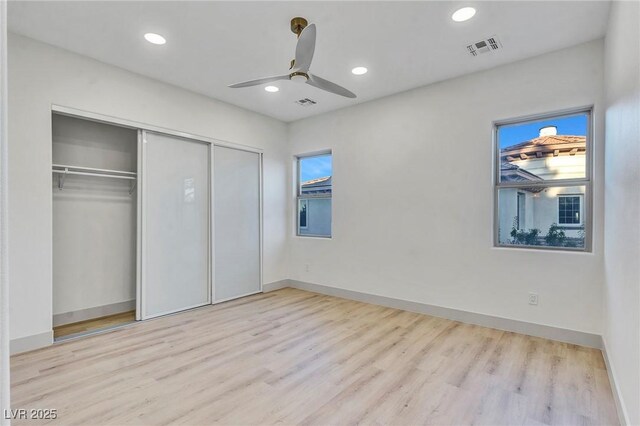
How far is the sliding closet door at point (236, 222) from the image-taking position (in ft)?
15.0

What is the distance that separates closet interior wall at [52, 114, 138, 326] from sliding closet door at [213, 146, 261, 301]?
1.07 metres

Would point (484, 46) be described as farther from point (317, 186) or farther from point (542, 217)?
point (317, 186)

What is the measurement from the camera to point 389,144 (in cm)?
437

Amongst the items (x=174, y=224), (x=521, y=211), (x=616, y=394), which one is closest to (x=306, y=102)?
(x=174, y=224)

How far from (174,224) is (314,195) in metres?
2.25

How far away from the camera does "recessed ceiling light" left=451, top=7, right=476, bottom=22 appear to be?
254 cm

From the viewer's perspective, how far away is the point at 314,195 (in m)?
5.38

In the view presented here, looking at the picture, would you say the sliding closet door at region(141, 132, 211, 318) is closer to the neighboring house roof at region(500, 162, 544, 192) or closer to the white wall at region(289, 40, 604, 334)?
the white wall at region(289, 40, 604, 334)

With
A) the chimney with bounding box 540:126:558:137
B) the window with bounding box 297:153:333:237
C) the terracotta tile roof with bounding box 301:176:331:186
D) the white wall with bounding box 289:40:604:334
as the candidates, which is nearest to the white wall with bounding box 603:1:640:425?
the white wall with bounding box 289:40:604:334

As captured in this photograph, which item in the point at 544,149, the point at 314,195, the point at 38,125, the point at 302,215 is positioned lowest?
the point at 302,215

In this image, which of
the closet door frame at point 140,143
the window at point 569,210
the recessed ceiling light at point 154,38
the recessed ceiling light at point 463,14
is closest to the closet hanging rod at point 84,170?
the closet door frame at point 140,143

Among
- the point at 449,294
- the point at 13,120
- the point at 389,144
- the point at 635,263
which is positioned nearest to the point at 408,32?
the point at 389,144

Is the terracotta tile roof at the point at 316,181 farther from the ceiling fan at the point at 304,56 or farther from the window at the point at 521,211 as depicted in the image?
the window at the point at 521,211

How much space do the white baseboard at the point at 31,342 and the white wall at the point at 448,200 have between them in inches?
131
